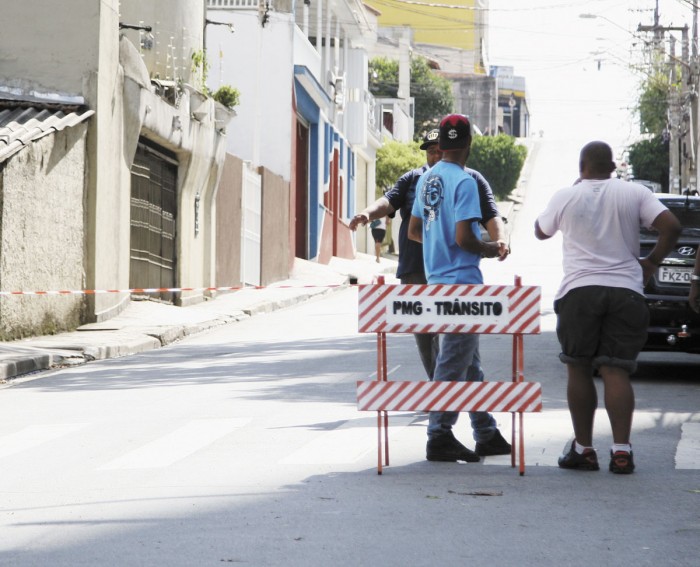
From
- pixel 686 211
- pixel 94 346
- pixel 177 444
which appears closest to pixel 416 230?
pixel 177 444

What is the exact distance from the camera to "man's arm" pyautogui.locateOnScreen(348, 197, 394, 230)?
29.5ft

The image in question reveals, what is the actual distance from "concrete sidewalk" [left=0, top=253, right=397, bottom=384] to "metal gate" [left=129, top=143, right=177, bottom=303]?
632 mm

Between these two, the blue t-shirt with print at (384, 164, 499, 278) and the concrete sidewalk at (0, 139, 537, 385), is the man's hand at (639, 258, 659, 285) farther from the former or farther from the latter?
the concrete sidewalk at (0, 139, 537, 385)

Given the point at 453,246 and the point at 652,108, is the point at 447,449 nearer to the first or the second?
the point at 453,246

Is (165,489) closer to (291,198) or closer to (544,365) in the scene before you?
(544,365)

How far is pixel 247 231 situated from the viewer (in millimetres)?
30812

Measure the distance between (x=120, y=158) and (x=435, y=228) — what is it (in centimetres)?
1322

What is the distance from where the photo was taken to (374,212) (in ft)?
30.8

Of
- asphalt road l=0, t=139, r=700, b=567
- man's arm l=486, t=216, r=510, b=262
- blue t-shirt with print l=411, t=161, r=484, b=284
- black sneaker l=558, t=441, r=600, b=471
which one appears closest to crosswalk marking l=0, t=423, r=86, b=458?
asphalt road l=0, t=139, r=700, b=567

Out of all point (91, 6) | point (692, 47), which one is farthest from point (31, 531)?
point (692, 47)

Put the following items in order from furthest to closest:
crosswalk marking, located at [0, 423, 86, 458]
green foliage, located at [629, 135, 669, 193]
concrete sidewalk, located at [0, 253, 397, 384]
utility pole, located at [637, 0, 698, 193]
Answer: green foliage, located at [629, 135, 669, 193] < utility pole, located at [637, 0, 698, 193] < concrete sidewalk, located at [0, 253, 397, 384] < crosswalk marking, located at [0, 423, 86, 458]

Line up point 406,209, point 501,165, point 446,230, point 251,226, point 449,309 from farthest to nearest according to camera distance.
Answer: point 501,165 → point 251,226 → point 406,209 → point 446,230 → point 449,309

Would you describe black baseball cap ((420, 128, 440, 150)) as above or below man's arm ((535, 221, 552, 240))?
above

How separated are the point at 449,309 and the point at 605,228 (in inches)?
40.9
